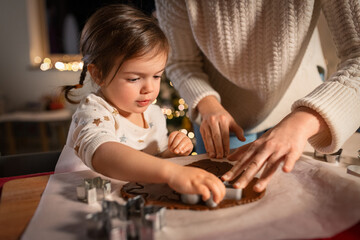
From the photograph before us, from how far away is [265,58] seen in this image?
0.96 metres

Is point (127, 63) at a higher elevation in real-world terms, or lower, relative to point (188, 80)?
higher

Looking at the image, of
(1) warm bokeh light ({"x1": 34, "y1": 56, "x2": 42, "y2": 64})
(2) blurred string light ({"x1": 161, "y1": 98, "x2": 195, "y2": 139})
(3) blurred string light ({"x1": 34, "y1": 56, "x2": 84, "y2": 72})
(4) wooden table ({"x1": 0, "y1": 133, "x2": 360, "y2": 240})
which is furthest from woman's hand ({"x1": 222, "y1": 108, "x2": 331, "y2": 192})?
(1) warm bokeh light ({"x1": 34, "y1": 56, "x2": 42, "y2": 64})

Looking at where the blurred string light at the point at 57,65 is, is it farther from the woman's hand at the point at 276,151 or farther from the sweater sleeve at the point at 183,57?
the woman's hand at the point at 276,151

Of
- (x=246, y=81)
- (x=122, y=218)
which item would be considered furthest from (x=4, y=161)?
(x=246, y=81)

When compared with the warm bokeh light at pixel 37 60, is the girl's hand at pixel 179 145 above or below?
above

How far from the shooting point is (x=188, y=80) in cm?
110

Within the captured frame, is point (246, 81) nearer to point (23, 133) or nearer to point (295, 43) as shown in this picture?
point (295, 43)

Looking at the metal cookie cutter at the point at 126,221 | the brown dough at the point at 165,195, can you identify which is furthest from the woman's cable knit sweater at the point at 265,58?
the metal cookie cutter at the point at 126,221

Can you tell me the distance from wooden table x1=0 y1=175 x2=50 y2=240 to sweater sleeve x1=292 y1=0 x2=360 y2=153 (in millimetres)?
661

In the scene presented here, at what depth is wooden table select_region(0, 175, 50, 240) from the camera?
19.4 inches

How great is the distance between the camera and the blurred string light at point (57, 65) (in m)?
4.41

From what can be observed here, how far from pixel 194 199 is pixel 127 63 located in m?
0.44

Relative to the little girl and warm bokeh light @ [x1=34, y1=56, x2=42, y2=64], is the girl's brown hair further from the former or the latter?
warm bokeh light @ [x1=34, y1=56, x2=42, y2=64]

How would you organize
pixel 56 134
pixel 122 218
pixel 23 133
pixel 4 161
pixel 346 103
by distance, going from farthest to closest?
pixel 56 134 < pixel 23 133 < pixel 4 161 < pixel 346 103 < pixel 122 218
